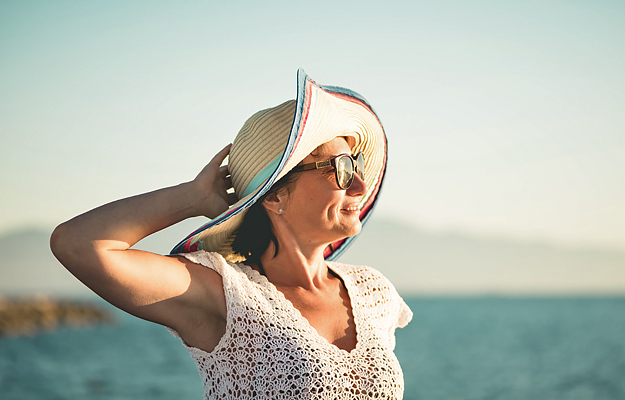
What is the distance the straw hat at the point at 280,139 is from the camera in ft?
7.15

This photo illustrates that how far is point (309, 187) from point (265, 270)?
0.47 meters

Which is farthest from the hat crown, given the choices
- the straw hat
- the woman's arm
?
the woman's arm

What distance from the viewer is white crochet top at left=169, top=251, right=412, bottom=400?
2107mm

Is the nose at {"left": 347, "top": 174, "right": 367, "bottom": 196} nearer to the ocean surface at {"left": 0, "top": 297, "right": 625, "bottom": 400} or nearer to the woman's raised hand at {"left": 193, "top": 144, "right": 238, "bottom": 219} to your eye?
the woman's raised hand at {"left": 193, "top": 144, "right": 238, "bottom": 219}

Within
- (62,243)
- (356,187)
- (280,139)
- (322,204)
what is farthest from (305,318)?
(62,243)

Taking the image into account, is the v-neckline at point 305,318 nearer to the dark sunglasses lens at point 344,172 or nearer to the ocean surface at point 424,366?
the dark sunglasses lens at point 344,172

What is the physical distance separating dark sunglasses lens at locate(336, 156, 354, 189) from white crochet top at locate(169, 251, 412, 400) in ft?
1.88

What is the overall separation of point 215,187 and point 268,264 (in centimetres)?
49

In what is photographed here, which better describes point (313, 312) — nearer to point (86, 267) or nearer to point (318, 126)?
point (318, 126)

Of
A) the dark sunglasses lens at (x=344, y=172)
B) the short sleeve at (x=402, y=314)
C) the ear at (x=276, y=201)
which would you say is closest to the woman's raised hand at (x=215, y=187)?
the ear at (x=276, y=201)

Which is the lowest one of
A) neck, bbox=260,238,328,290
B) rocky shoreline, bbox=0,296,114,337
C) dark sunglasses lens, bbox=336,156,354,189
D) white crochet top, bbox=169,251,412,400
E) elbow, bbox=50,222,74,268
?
rocky shoreline, bbox=0,296,114,337

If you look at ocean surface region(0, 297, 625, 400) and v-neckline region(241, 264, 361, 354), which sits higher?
v-neckline region(241, 264, 361, 354)

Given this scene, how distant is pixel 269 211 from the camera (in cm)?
264

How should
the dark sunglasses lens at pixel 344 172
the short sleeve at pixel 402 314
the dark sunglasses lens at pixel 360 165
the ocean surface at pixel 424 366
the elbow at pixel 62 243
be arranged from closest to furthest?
the elbow at pixel 62 243, the dark sunglasses lens at pixel 344 172, the dark sunglasses lens at pixel 360 165, the short sleeve at pixel 402 314, the ocean surface at pixel 424 366
